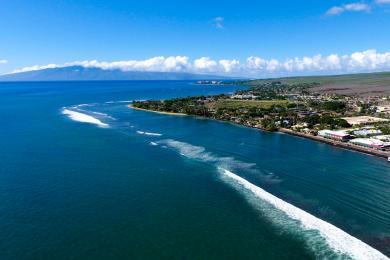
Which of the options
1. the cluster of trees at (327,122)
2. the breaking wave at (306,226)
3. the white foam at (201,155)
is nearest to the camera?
the breaking wave at (306,226)

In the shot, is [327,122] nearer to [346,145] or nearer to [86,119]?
[346,145]

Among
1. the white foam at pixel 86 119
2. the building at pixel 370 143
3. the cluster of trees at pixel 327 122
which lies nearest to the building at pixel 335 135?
the building at pixel 370 143

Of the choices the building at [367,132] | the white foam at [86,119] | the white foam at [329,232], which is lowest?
the white foam at [329,232]

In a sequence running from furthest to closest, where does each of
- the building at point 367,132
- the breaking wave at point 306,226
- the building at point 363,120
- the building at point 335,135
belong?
the building at point 363,120, the building at point 367,132, the building at point 335,135, the breaking wave at point 306,226

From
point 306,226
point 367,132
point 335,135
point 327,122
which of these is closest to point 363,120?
point 327,122

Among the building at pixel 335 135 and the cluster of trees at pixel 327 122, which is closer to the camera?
the building at pixel 335 135

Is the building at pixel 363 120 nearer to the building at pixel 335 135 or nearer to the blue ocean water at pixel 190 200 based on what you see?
the building at pixel 335 135
